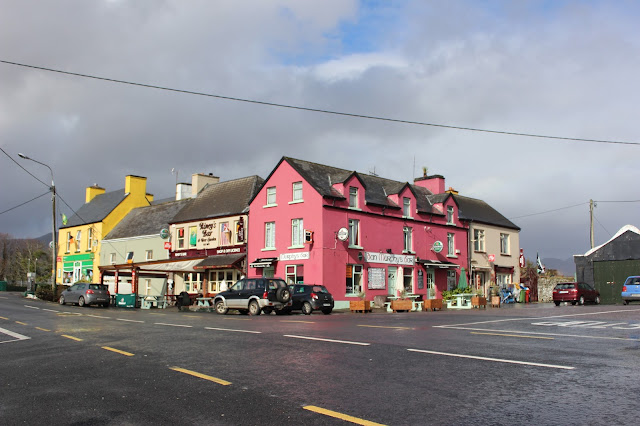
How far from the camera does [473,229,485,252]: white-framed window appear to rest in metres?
45.7

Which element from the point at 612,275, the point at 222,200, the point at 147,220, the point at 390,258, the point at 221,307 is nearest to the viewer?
the point at 221,307

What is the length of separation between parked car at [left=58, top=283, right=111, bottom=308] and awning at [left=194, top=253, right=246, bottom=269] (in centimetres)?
623

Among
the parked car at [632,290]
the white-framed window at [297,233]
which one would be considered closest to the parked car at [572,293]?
the parked car at [632,290]

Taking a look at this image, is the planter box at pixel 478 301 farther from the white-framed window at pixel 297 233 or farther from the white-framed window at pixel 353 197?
the white-framed window at pixel 297 233

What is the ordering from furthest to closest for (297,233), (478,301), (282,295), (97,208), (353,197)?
1. (97,208)
2. (353,197)
3. (297,233)
4. (478,301)
5. (282,295)

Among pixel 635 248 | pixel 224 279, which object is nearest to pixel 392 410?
pixel 224 279

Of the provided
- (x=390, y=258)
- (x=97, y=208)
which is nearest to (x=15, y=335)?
(x=390, y=258)

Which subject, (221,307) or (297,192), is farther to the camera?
(297,192)

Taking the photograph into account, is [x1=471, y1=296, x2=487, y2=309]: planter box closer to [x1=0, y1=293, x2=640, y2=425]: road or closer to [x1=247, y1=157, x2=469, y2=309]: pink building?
→ [x1=247, y1=157, x2=469, y2=309]: pink building

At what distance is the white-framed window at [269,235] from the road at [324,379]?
2258 cm

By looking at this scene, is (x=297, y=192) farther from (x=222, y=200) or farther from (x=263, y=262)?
(x=222, y=200)

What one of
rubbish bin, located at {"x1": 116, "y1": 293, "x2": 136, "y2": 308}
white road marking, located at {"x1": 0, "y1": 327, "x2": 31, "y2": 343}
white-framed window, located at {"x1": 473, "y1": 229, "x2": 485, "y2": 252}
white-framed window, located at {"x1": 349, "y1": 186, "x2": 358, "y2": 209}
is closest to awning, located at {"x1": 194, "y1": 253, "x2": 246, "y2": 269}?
rubbish bin, located at {"x1": 116, "y1": 293, "x2": 136, "y2": 308}

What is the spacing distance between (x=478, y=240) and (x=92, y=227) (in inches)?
1483

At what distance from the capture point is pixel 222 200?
42750mm
